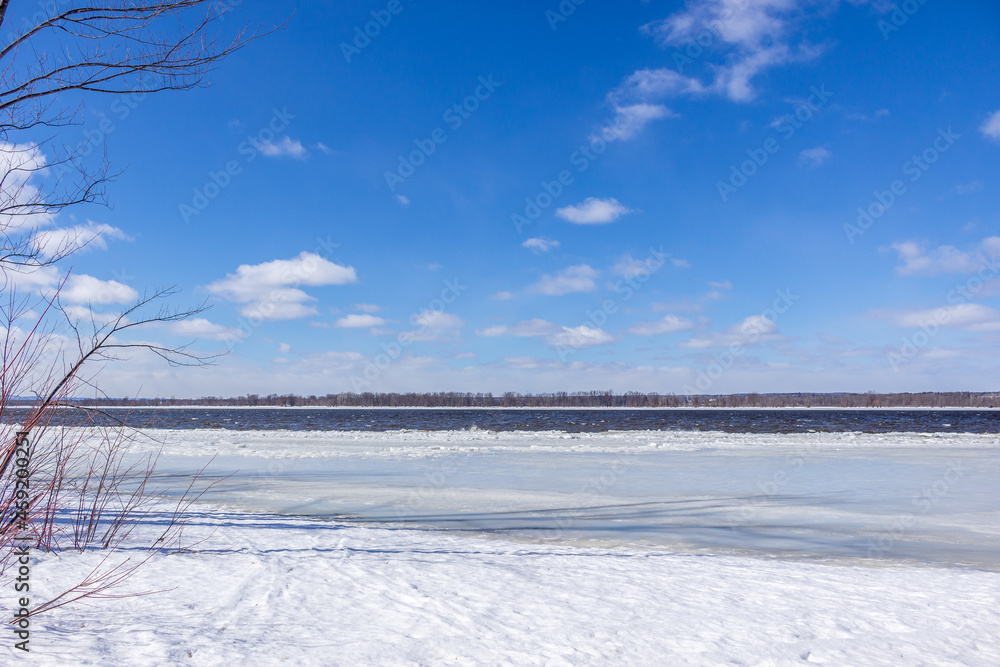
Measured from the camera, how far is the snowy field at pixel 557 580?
422 cm

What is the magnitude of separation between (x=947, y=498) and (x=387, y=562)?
42.4ft

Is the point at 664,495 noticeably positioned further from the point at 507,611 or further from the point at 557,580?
the point at 507,611

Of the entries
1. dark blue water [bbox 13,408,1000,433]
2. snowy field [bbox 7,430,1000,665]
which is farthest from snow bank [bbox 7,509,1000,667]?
dark blue water [bbox 13,408,1000,433]

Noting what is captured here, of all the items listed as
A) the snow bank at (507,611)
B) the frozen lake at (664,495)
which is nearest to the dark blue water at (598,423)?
the snow bank at (507,611)

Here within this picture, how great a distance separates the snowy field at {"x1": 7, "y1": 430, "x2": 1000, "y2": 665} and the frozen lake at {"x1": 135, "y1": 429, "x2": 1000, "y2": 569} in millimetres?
88

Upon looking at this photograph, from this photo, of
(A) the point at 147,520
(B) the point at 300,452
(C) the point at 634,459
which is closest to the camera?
(A) the point at 147,520

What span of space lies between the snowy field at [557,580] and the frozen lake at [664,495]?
88mm

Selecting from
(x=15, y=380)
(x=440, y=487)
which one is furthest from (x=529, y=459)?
(x=15, y=380)

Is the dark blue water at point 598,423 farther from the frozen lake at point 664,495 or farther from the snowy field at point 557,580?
the frozen lake at point 664,495

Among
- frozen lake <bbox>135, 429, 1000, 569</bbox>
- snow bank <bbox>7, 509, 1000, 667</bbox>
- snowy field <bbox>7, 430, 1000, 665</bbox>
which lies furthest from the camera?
frozen lake <bbox>135, 429, 1000, 569</bbox>

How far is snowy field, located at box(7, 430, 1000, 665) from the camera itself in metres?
4.22

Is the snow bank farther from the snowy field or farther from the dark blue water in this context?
the dark blue water

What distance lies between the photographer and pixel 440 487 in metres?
14.3

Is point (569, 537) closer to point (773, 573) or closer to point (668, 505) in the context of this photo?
point (773, 573)
